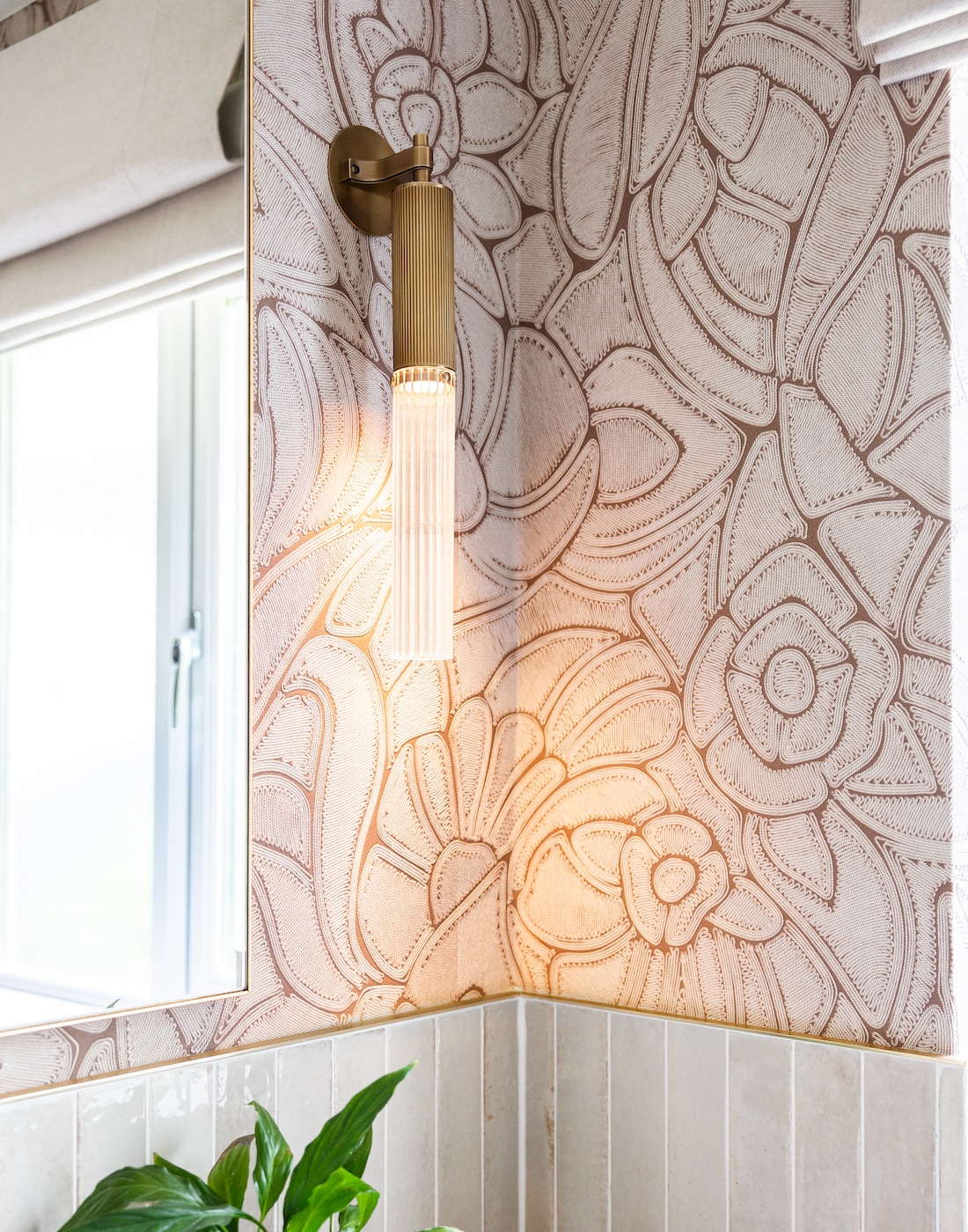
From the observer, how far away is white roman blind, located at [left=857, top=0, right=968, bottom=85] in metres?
1.14

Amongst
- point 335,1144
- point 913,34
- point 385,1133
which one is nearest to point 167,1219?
point 335,1144

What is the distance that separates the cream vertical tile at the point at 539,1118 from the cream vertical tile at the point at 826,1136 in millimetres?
305

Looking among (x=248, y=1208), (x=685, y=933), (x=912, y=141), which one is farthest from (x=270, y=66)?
(x=248, y=1208)

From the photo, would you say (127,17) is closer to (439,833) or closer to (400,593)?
(400,593)

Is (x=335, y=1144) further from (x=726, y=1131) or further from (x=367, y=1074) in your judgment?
(x=726, y=1131)

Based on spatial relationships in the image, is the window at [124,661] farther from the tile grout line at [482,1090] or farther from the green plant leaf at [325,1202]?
the tile grout line at [482,1090]

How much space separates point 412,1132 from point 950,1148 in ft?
1.78

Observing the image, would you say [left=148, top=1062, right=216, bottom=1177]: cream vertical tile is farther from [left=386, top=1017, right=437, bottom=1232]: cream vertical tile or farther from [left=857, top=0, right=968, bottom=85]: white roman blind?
[left=857, top=0, right=968, bottom=85]: white roman blind

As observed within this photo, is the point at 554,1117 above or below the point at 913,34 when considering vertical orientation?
below

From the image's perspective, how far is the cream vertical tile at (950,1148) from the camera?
1097 millimetres

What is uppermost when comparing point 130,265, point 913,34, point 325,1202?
point 913,34

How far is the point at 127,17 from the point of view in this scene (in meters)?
1.08

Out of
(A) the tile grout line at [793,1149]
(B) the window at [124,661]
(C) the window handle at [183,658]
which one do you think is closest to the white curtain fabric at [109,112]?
(B) the window at [124,661]

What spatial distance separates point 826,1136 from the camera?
1.17 metres
